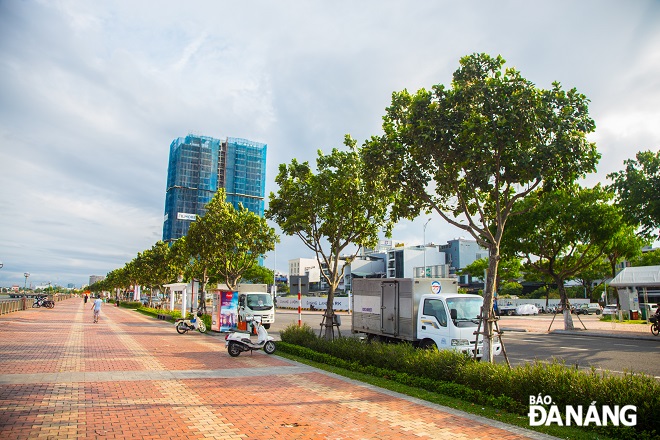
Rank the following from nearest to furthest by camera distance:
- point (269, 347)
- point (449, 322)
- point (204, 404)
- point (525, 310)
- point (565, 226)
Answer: point (204, 404), point (449, 322), point (269, 347), point (565, 226), point (525, 310)

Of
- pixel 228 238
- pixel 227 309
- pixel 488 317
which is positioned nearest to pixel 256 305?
pixel 227 309

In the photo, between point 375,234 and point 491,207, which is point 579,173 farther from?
point 375,234

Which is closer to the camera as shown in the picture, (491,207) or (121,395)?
(121,395)

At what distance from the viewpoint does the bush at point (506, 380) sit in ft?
20.9

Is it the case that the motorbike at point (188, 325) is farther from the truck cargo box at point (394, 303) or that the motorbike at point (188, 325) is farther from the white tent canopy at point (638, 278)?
the white tent canopy at point (638, 278)

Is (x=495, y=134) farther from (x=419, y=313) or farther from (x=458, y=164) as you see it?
(x=419, y=313)

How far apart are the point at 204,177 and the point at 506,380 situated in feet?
349

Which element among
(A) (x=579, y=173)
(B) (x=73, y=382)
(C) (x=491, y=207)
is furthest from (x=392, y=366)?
(B) (x=73, y=382)

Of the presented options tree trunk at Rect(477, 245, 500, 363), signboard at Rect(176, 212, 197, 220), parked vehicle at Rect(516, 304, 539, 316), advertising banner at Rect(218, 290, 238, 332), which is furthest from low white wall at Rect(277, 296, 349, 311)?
tree trunk at Rect(477, 245, 500, 363)

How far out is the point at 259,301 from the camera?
26234 millimetres

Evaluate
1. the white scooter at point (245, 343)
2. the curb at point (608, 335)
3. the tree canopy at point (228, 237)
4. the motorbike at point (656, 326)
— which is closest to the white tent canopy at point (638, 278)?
the motorbike at point (656, 326)

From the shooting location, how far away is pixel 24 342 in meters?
17.4

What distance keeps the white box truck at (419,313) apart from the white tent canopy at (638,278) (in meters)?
20.9

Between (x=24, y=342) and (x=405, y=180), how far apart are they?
15.9 metres
